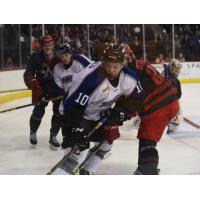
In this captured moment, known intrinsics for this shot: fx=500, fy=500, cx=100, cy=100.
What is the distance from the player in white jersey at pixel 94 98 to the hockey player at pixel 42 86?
0.54 metres

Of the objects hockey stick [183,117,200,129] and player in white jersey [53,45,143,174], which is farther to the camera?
hockey stick [183,117,200,129]

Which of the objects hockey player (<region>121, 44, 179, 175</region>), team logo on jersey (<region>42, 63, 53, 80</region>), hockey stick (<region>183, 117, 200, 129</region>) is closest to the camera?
hockey player (<region>121, 44, 179, 175</region>)

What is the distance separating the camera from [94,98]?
2.32m

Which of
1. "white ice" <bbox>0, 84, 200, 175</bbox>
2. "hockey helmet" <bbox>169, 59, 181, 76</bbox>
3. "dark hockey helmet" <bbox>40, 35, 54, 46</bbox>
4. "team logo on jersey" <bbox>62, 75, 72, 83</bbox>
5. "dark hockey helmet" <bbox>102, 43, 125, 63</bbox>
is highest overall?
"dark hockey helmet" <bbox>40, 35, 54, 46</bbox>

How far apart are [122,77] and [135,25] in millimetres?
671

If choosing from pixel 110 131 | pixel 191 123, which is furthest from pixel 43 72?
pixel 191 123

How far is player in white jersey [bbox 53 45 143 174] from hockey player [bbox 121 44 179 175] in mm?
57

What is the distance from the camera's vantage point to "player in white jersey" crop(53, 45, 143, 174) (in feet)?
7.43

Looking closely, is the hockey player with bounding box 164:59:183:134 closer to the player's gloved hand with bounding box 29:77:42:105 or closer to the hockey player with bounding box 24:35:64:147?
the hockey player with bounding box 24:35:64:147

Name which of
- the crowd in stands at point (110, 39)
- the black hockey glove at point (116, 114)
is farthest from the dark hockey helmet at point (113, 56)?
the crowd in stands at point (110, 39)

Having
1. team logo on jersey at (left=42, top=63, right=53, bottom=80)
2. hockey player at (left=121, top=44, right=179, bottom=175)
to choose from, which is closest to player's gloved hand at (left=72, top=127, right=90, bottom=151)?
hockey player at (left=121, top=44, right=179, bottom=175)

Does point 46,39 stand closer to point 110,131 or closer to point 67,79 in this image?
point 67,79
